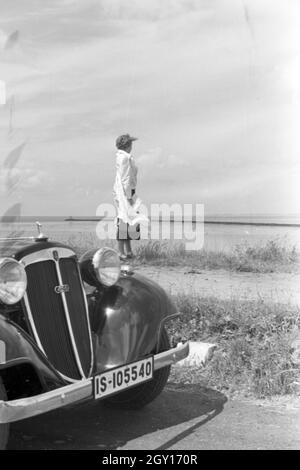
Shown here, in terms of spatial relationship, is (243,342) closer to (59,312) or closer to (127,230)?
(59,312)

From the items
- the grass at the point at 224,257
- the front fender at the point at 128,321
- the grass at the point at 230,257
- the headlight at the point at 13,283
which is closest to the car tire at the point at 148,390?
the front fender at the point at 128,321

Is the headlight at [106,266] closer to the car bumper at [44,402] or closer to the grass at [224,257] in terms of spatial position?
the car bumper at [44,402]

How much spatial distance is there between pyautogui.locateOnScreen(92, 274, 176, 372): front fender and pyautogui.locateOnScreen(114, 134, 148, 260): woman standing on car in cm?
397

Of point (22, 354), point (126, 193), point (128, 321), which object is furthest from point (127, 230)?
point (22, 354)

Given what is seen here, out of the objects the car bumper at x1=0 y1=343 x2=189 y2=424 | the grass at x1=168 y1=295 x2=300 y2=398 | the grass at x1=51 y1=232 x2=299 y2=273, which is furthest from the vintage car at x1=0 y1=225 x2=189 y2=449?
the grass at x1=51 y1=232 x2=299 y2=273

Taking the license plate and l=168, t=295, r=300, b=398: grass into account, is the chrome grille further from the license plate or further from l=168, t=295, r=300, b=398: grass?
l=168, t=295, r=300, b=398: grass

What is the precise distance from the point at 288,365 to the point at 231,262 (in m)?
A: 4.62

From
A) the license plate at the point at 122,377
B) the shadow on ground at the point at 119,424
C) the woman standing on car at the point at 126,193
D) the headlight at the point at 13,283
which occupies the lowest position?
the shadow on ground at the point at 119,424

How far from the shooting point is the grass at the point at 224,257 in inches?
364

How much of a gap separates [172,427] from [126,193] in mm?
4677

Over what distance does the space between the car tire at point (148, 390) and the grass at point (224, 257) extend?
482 centimetres

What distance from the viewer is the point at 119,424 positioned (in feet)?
13.3
